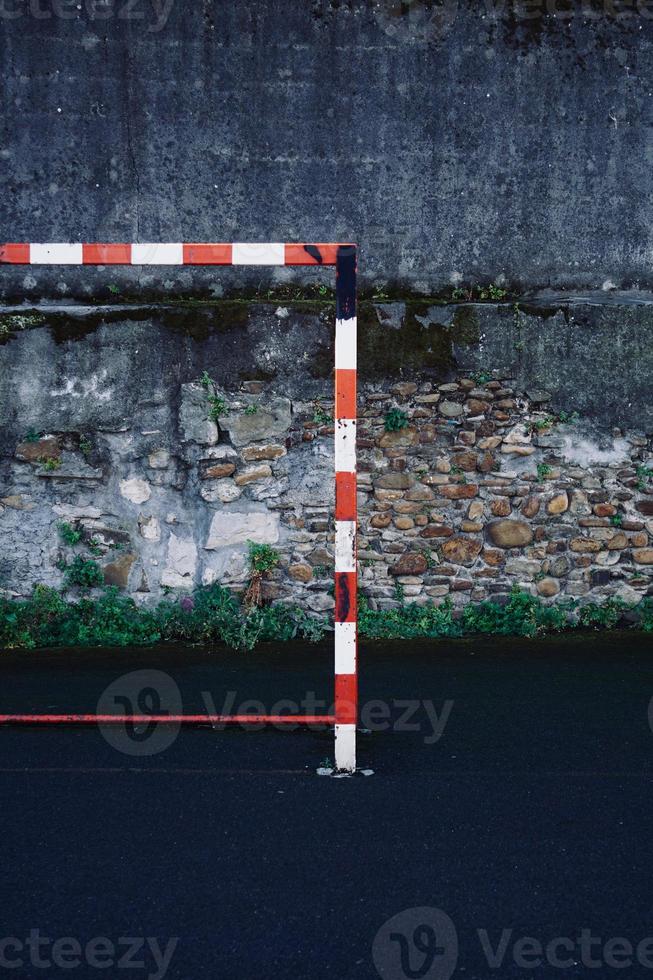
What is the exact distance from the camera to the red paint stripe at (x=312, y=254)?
4.13 m

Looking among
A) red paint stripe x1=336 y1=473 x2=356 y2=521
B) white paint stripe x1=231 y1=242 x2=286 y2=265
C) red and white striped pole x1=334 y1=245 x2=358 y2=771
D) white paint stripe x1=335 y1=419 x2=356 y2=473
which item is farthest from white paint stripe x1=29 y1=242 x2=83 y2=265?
red paint stripe x1=336 y1=473 x2=356 y2=521

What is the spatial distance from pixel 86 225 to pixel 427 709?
390 centimetres

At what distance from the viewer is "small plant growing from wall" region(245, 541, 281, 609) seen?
21.1ft

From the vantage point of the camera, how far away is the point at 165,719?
4.80 m

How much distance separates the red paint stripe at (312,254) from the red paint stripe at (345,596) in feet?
4.41

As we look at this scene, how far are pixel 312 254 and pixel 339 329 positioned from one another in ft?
1.11

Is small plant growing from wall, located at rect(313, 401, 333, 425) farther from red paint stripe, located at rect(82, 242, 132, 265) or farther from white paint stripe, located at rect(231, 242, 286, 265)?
red paint stripe, located at rect(82, 242, 132, 265)

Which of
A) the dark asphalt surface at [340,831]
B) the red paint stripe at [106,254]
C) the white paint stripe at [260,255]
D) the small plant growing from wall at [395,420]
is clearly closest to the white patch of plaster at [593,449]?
the small plant growing from wall at [395,420]

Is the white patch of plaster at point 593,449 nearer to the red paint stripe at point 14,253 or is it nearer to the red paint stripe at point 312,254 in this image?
the red paint stripe at point 312,254

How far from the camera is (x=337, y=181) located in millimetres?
6555

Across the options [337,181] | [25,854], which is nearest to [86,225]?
[337,181]

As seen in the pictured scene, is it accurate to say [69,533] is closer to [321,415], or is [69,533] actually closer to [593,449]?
[321,415]

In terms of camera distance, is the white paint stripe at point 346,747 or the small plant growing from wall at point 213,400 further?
the small plant growing from wall at point 213,400

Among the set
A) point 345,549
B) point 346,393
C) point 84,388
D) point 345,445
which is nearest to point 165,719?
point 345,549
